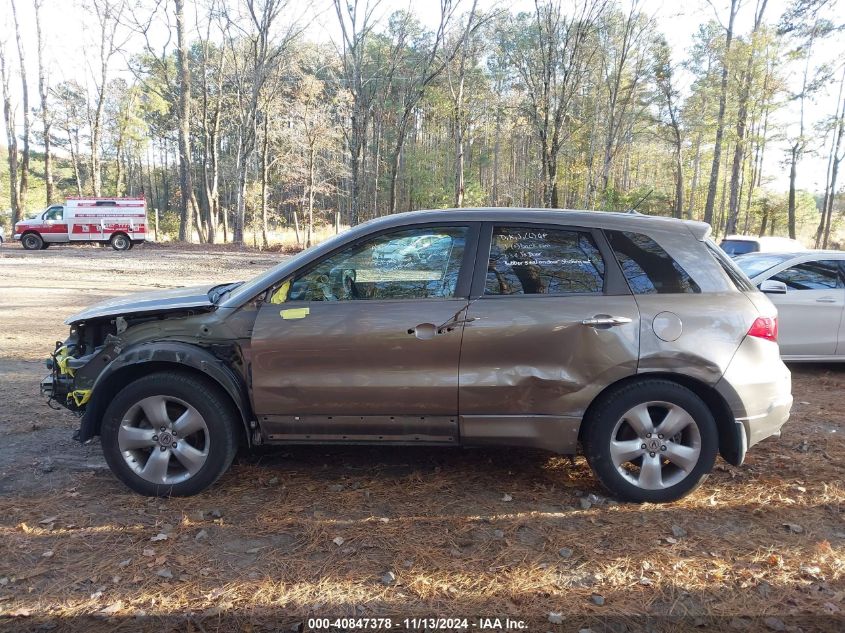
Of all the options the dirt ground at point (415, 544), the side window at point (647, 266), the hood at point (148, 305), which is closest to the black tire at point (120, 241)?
the dirt ground at point (415, 544)

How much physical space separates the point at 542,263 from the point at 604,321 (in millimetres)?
517

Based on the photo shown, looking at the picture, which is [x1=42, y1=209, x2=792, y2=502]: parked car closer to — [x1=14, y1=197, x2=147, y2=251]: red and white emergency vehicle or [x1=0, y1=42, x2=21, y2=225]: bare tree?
[x1=14, y1=197, x2=147, y2=251]: red and white emergency vehicle

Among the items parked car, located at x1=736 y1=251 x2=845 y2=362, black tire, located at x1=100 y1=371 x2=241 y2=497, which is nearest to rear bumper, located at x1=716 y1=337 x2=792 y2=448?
black tire, located at x1=100 y1=371 x2=241 y2=497

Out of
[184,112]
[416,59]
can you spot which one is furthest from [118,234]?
[416,59]

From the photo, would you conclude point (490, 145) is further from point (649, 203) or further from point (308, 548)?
point (308, 548)

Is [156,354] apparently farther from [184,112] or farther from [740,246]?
[184,112]

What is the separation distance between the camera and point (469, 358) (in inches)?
134

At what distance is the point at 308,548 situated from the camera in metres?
3.03

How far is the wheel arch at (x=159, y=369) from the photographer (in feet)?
11.2

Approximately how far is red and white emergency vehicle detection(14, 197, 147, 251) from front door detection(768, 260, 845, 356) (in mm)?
26352

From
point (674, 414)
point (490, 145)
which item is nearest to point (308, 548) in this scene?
point (674, 414)

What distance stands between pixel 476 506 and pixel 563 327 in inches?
48.4

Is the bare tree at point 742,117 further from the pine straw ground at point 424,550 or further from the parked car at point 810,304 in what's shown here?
the pine straw ground at point 424,550

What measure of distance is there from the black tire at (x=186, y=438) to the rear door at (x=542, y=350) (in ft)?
4.80
